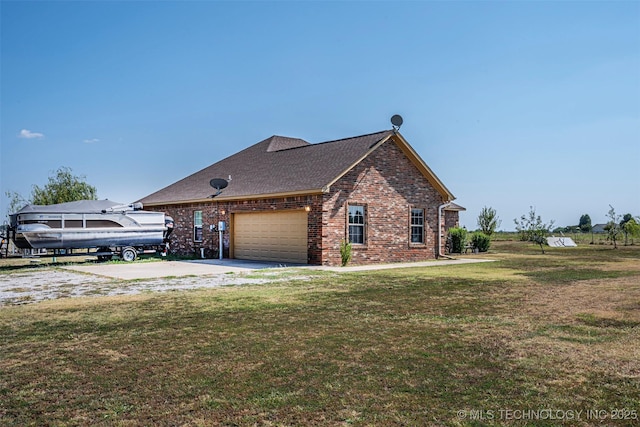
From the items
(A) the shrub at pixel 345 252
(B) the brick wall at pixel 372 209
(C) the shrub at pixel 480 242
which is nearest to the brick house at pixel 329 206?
(B) the brick wall at pixel 372 209

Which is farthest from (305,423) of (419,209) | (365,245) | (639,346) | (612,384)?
(419,209)

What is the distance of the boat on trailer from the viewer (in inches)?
741

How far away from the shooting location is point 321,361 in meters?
5.62

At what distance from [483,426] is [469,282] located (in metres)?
10.1

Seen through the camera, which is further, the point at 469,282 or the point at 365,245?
the point at 365,245

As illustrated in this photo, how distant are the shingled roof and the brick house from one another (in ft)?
0.24

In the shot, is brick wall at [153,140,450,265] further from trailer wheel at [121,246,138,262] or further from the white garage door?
trailer wheel at [121,246,138,262]

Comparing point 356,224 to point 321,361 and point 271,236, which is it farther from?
point 321,361

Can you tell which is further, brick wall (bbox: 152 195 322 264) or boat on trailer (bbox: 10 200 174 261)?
boat on trailer (bbox: 10 200 174 261)

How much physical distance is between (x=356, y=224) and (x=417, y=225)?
3.78 metres

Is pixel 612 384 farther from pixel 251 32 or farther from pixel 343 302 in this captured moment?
pixel 251 32

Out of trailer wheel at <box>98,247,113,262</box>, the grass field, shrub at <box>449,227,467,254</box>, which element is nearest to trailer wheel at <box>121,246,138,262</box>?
trailer wheel at <box>98,247,113,262</box>

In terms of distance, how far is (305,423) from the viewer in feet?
12.8

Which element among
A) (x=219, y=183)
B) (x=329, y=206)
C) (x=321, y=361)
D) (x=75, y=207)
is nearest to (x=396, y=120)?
(x=329, y=206)
